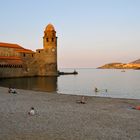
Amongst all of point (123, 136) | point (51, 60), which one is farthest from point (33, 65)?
point (123, 136)

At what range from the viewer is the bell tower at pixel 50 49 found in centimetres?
6881

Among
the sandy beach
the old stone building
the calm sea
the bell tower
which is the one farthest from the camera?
the bell tower

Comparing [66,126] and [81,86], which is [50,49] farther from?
[66,126]

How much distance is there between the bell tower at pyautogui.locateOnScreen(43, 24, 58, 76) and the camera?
6881 cm

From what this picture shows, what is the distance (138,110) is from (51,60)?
56518 mm

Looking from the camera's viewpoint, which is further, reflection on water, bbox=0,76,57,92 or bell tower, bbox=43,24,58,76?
bell tower, bbox=43,24,58,76

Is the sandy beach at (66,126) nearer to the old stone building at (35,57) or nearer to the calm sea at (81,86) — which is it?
the calm sea at (81,86)

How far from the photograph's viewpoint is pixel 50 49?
6931cm

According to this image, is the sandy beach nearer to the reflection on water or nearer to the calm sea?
the calm sea

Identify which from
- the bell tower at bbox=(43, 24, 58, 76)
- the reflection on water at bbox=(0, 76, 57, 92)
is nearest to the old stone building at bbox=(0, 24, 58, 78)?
the bell tower at bbox=(43, 24, 58, 76)

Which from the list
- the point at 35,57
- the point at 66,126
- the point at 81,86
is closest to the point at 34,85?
the point at 81,86

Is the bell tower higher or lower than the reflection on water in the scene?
higher

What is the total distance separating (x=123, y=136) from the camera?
24.8 feet

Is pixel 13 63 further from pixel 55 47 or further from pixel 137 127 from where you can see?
pixel 137 127
